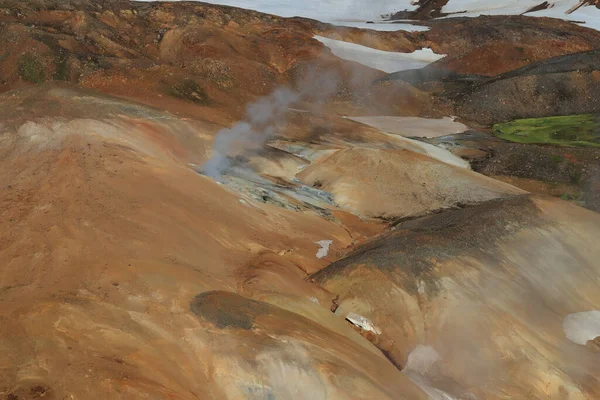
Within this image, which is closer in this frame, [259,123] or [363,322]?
[363,322]

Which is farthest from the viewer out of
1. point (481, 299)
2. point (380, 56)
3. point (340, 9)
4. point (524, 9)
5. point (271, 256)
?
point (340, 9)

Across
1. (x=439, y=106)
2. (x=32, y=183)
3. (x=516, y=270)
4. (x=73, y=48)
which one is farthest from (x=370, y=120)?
(x=32, y=183)

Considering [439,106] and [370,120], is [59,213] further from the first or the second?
[439,106]

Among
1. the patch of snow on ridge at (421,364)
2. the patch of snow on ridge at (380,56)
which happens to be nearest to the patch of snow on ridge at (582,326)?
the patch of snow on ridge at (421,364)

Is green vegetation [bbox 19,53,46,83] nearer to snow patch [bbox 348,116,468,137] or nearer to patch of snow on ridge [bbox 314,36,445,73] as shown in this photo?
snow patch [bbox 348,116,468,137]

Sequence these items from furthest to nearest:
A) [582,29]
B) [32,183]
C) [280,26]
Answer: [582,29]
[280,26]
[32,183]

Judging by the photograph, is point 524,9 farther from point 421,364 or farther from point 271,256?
point 421,364

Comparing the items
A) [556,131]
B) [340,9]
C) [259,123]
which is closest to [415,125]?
[556,131]
